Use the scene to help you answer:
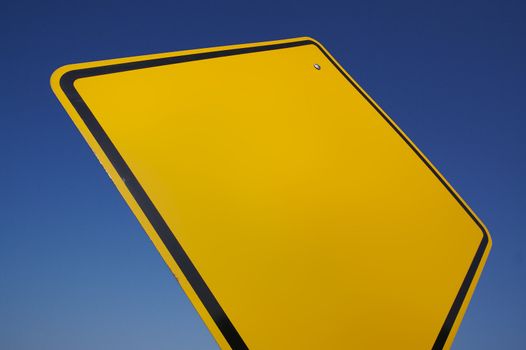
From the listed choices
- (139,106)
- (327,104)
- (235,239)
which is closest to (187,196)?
(235,239)

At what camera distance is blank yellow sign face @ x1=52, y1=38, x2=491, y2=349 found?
914 millimetres

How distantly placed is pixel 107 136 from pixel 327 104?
776mm

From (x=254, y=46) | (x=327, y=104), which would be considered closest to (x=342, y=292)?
(x=327, y=104)

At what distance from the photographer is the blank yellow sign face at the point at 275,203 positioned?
36.0 inches

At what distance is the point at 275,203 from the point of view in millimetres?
1075

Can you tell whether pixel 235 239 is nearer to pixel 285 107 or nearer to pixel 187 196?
pixel 187 196

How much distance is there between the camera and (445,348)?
1.18 m

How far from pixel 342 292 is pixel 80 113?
712 millimetres

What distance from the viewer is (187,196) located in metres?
0.96

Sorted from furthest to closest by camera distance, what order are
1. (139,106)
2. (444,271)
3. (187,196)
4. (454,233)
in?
(454,233) → (444,271) → (139,106) → (187,196)

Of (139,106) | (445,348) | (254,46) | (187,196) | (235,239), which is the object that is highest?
(254,46)

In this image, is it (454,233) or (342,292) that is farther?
(454,233)

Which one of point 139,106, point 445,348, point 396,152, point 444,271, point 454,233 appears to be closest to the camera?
point 139,106

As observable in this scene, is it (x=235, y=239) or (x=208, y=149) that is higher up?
(x=208, y=149)
